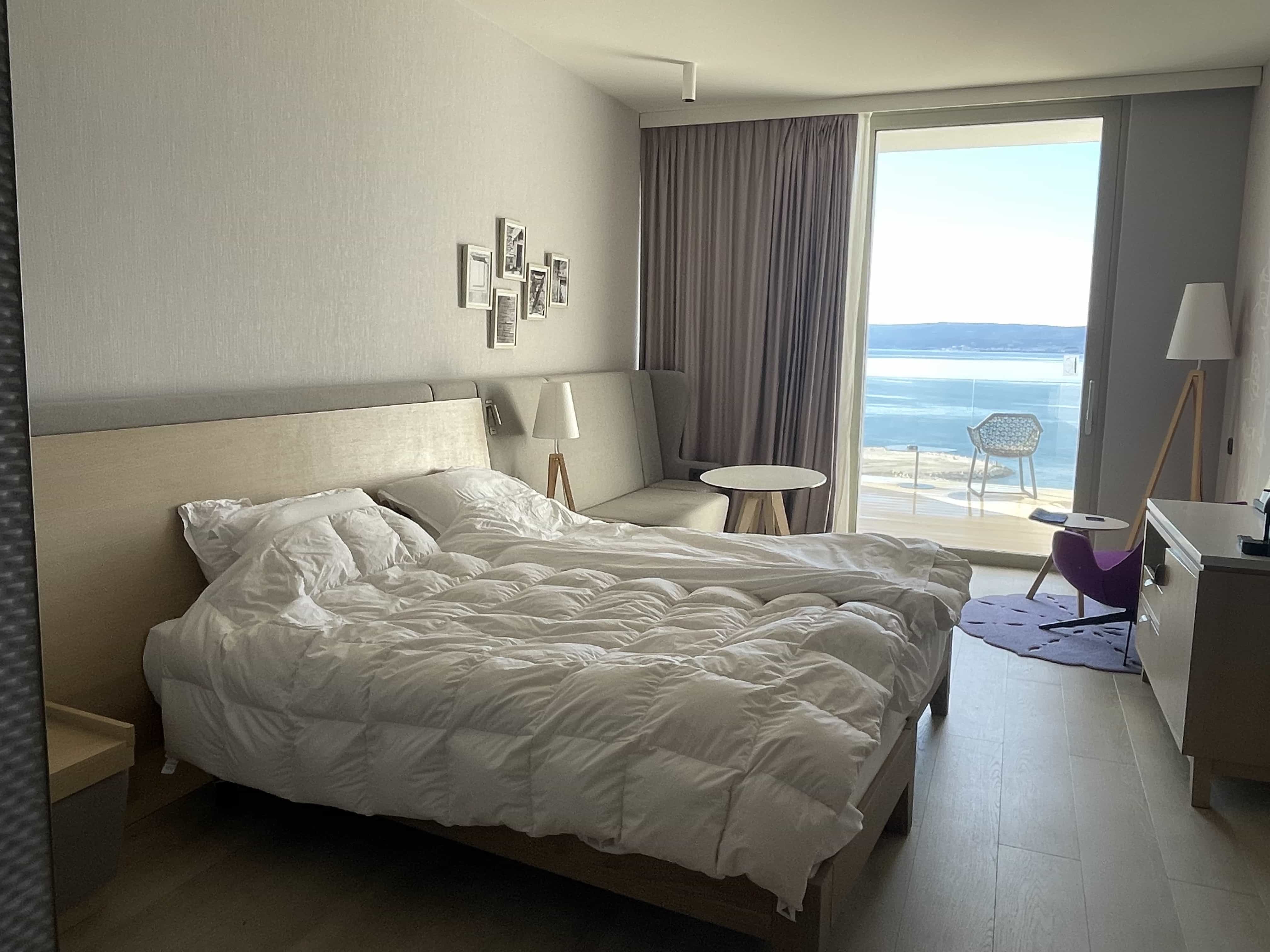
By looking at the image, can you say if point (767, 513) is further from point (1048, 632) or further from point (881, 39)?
point (881, 39)

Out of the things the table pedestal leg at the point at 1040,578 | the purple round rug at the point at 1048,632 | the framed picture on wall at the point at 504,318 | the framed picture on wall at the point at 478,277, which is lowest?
the purple round rug at the point at 1048,632

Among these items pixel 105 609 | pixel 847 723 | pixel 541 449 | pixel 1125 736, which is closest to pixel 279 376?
pixel 105 609

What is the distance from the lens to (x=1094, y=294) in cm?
517

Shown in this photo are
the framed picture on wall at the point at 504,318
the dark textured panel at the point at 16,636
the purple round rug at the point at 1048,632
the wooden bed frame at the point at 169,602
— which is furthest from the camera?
the framed picture on wall at the point at 504,318

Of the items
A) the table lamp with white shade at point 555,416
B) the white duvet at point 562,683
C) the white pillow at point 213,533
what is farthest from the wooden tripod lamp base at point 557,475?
the white pillow at point 213,533

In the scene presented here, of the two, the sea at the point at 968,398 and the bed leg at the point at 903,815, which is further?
the sea at the point at 968,398

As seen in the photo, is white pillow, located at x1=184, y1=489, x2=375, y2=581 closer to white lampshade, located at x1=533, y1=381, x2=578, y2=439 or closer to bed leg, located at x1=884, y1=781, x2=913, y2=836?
white lampshade, located at x1=533, y1=381, x2=578, y2=439

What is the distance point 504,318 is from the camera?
14.5 feet

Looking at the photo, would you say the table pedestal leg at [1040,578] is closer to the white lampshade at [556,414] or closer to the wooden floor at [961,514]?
the wooden floor at [961,514]

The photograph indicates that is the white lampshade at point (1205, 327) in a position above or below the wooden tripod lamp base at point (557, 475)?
above

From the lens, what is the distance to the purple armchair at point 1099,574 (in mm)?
3875

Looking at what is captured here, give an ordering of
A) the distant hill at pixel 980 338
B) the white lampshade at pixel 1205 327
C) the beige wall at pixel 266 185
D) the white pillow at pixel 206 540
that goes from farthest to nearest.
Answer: the distant hill at pixel 980 338
the white lampshade at pixel 1205 327
the white pillow at pixel 206 540
the beige wall at pixel 266 185

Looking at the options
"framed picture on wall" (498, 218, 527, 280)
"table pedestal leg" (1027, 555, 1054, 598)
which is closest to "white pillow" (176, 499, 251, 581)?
"framed picture on wall" (498, 218, 527, 280)

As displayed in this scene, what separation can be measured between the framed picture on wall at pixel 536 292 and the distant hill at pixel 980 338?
84.4 inches
